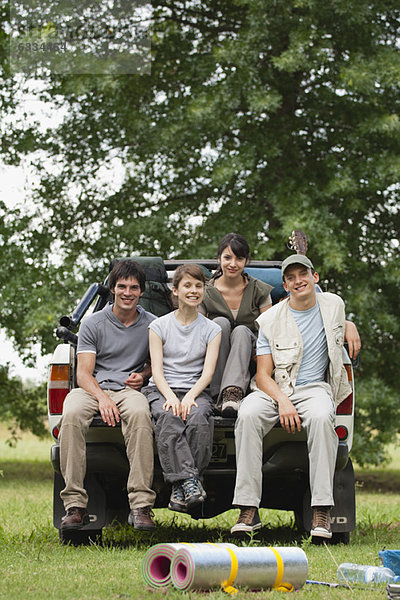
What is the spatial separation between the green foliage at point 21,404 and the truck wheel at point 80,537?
10557 millimetres

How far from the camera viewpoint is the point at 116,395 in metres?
5.64

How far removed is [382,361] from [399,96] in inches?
167

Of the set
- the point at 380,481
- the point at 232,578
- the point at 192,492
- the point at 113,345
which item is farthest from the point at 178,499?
the point at 380,481

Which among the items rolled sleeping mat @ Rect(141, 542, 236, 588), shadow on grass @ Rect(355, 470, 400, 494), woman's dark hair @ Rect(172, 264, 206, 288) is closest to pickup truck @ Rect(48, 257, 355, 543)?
woman's dark hair @ Rect(172, 264, 206, 288)

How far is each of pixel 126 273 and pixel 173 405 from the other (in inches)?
40.9

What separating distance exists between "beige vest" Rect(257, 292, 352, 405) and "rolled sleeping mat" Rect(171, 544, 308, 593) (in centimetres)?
191

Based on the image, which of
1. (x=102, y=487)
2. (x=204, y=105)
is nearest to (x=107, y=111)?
(x=204, y=105)

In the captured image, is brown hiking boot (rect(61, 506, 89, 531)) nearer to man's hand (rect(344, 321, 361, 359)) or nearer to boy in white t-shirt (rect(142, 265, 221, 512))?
boy in white t-shirt (rect(142, 265, 221, 512))

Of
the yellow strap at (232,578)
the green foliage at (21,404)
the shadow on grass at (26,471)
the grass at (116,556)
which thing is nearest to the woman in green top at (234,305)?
the grass at (116,556)

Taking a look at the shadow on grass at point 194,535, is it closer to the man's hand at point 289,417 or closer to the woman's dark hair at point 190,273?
the man's hand at point 289,417

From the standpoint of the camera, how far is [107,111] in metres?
14.6

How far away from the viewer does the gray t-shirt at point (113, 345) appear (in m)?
5.82

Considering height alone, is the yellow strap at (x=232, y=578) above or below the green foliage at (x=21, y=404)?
below

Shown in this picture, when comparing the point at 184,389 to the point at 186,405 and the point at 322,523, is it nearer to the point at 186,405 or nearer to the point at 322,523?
the point at 186,405
